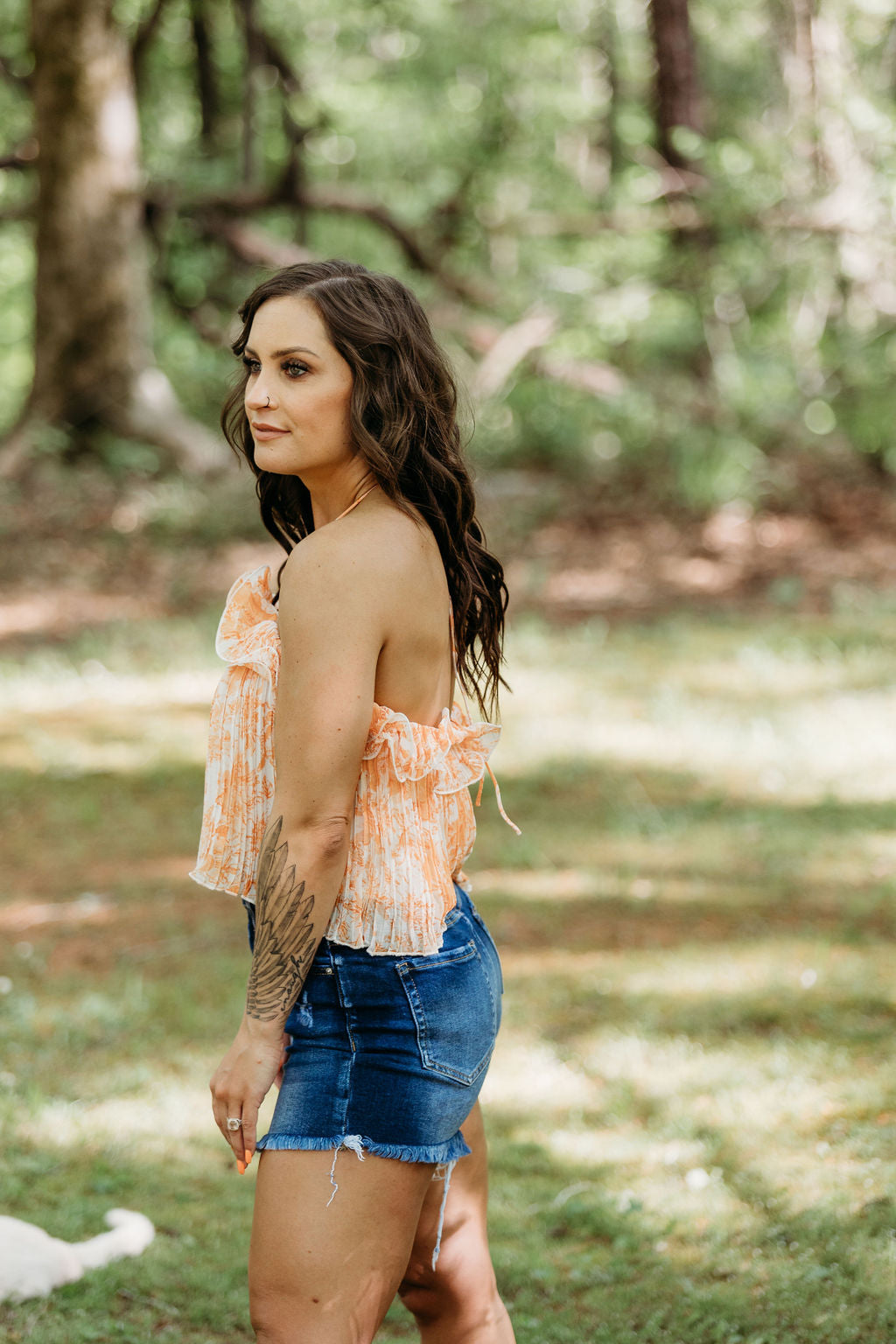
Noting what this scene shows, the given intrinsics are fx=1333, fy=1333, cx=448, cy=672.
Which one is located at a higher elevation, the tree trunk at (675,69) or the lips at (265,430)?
the tree trunk at (675,69)

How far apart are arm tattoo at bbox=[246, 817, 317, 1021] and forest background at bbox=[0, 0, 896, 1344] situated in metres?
0.90

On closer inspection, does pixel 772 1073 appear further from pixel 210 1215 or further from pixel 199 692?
pixel 199 692

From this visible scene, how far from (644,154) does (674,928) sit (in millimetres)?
9450

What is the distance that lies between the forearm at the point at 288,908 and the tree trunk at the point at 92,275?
32.1 ft

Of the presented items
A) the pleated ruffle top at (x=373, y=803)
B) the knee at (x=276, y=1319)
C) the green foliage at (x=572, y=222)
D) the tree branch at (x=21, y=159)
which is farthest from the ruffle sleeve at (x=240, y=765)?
the tree branch at (x=21, y=159)

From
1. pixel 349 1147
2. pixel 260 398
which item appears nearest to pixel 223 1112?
pixel 349 1147

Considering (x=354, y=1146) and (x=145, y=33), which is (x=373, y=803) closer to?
(x=354, y=1146)

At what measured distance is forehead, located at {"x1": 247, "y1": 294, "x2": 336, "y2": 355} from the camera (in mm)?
1907

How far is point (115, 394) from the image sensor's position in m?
11.4

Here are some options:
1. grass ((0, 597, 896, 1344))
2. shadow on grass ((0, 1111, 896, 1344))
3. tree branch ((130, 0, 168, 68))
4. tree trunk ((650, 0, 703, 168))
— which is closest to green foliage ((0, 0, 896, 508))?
tree branch ((130, 0, 168, 68))

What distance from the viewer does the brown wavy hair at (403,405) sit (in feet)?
6.27

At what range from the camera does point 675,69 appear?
39.0ft

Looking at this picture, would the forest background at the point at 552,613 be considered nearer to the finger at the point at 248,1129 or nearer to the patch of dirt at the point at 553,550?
the patch of dirt at the point at 553,550

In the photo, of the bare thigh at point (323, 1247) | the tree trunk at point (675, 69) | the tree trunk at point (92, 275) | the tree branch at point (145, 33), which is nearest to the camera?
the bare thigh at point (323, 1247)
